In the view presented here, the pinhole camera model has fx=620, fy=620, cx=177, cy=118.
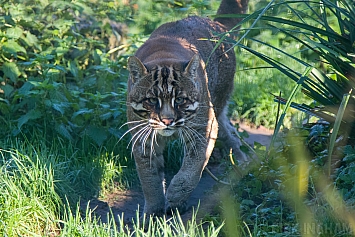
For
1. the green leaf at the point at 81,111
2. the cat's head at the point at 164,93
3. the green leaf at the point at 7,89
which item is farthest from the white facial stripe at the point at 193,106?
the green leaf at the point at 7,89

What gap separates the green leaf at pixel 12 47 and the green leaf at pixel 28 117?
3.13 ft

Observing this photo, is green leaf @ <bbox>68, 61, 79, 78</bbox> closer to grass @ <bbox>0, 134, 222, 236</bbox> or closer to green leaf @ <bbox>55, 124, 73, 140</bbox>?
green leaf @ <bbox>55, 124, 73, 140</bbox>

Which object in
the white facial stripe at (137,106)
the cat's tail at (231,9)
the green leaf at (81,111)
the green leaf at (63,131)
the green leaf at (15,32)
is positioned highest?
the cat's tail at (231,9)

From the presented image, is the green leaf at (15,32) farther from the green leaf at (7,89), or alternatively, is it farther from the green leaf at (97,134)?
the green leaf at (97,134)

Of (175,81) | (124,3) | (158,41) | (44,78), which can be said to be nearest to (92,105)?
(44,78)

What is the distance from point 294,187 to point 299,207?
287mm

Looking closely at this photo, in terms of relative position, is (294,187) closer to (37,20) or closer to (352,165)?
(352,165)

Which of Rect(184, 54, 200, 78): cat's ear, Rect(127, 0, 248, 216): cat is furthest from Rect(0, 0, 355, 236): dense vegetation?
Rect(184, 54, 200, 78): cat's ear

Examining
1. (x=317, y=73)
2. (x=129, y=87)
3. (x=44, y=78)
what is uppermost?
(x=317, y=73)

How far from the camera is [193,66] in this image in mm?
5367

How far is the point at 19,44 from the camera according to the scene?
24.5 ft

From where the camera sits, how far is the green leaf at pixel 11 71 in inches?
275

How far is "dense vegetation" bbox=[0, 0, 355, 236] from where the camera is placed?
4527mm

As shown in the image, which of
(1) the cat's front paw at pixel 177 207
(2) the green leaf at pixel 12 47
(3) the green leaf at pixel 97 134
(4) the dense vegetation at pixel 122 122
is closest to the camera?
(4) the dense vegetation at pixel 122 122
